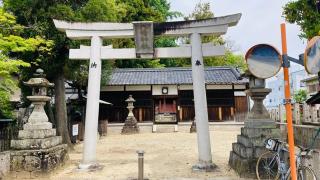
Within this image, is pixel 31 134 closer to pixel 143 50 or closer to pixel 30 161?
pixel 30 161

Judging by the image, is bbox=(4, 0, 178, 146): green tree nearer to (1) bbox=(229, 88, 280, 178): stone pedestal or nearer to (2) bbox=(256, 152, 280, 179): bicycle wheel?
(1) bbox=(229, 88, 280, 178): stone pedestal

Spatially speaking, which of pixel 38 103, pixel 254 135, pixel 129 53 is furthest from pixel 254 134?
pixel 38 103

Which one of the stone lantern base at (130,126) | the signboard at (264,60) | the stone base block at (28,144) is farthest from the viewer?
the stone lantern base at (130,126)

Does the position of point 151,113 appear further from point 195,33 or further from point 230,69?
point 195,33

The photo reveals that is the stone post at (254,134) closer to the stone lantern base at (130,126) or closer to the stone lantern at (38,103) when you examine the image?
the stone lantern at (38,103)

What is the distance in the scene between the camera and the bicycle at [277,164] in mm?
5395

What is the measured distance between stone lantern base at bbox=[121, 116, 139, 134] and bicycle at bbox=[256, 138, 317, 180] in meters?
17.0

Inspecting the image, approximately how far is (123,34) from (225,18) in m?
3.35

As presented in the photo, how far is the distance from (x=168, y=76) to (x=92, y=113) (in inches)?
742

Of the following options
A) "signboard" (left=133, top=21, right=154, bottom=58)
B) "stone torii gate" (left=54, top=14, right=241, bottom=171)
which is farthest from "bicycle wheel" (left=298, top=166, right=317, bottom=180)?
"signboard" (left=133, top=21, right=154, bottom=58)

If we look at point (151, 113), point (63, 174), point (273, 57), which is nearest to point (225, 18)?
point (273, 57)

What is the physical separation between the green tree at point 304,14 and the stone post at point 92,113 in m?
6.20

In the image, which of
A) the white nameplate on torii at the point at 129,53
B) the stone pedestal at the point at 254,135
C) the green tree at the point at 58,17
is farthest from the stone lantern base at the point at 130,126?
the stone pedestal at the point at 254,135

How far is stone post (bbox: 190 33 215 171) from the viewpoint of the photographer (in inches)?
367
